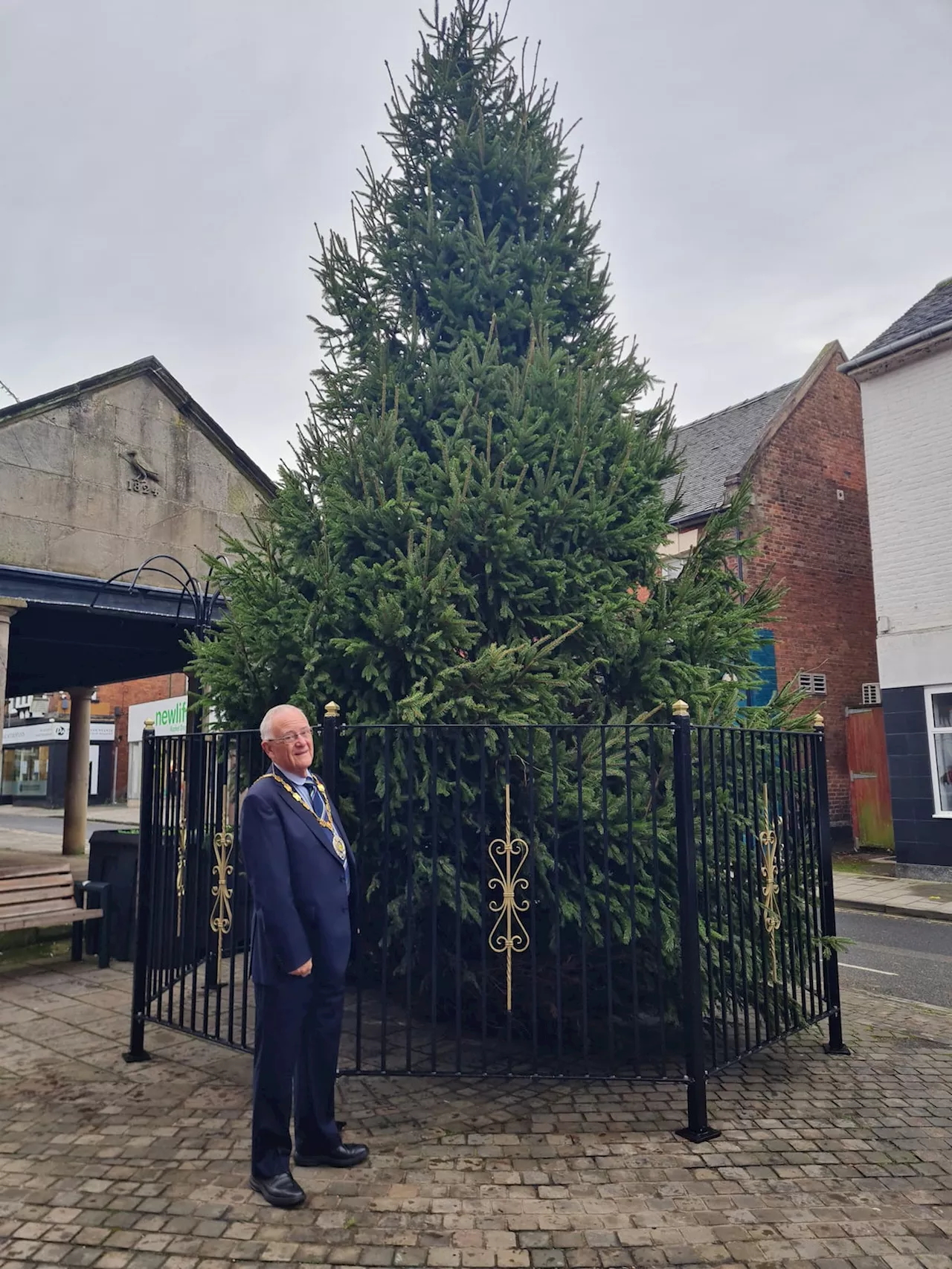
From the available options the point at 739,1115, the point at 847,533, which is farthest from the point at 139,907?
the point at 847,533

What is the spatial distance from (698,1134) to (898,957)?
5.79 metres

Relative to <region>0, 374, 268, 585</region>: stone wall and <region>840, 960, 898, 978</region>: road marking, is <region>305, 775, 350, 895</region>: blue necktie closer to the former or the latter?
<region>840, 960, 898, 978</region>: road marking

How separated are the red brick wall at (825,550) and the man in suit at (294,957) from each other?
1570 cm

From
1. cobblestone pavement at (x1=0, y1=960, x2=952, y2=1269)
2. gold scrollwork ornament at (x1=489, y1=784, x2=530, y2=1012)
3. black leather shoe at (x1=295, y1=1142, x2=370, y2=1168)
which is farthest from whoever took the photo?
gold scrollwork ornament at (x1=489, y1=784, x2=530, y2=1012)

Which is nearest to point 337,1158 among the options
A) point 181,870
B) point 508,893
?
point 508,893

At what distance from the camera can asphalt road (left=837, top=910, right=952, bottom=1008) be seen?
741cm

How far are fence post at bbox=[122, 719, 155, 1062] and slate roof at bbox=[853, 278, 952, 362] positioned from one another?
1432cm

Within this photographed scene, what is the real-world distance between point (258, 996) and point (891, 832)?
655 inches

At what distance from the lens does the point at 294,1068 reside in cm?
382

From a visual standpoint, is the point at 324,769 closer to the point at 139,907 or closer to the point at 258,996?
the point at 258,996

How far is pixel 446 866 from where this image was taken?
192 inches

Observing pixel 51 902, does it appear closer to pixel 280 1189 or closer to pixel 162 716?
pixel 280 1189

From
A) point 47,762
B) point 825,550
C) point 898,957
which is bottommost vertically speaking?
point 898,957

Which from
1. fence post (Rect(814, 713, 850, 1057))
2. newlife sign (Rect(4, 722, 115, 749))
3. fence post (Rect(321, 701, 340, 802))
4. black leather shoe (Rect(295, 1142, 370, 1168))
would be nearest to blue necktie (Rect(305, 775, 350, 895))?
fence post (Rect(321, 701, 340, 802))
